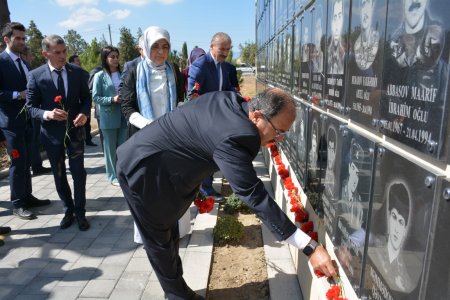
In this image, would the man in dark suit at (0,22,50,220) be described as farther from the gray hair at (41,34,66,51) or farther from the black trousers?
the black trousers

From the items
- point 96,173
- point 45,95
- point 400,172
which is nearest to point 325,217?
point 400,172

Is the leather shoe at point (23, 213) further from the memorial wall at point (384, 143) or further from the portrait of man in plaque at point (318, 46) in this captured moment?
the portrait of man in plaque at point (318, 46)

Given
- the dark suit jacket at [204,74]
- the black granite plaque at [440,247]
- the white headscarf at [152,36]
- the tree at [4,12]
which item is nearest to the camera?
the black granite plaque at [440,247]

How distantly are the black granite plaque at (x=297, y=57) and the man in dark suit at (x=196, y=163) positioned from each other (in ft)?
4.32

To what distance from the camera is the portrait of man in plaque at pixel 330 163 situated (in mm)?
2053

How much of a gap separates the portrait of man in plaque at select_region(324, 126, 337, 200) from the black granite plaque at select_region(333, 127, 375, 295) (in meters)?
0.15

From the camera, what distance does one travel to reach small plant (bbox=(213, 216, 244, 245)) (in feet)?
11.5

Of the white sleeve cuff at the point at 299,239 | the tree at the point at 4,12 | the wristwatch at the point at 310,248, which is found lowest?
the wristwatch at the point at 310,248

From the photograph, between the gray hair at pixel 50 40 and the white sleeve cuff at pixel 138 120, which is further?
the gray hair at pixel 50 40

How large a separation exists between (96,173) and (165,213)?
4.42 m

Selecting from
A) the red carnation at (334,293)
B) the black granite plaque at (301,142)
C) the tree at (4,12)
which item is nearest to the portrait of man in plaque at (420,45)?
the red carnation at (334,293)

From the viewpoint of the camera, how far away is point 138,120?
10.1 ft

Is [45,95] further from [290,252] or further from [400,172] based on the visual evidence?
[400,172]

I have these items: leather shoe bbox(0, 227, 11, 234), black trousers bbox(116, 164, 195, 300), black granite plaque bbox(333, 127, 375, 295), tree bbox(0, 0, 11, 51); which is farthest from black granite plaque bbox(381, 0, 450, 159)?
tree bbox(0, 0, 11, 51)
